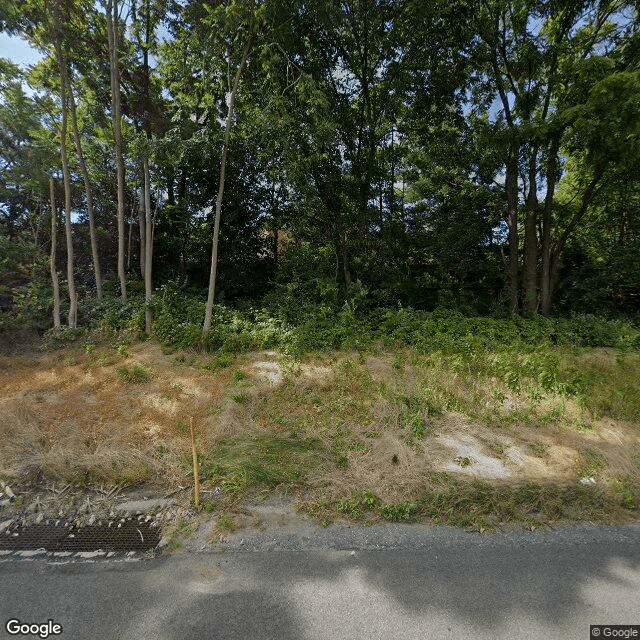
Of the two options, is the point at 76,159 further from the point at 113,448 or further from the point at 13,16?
the point at 113,448

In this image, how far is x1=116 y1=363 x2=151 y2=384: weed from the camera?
517 cm

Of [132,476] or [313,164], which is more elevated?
[313,164]

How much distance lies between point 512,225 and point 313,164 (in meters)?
5.59

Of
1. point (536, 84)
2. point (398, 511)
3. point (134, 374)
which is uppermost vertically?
point (536, 84)

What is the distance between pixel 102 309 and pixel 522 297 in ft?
35.7

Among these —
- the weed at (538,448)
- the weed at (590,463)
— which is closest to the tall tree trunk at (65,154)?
the weed at (538,448)

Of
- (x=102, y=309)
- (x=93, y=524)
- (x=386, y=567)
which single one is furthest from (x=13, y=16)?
(x=386, y=567)

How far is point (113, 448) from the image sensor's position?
11.7ft

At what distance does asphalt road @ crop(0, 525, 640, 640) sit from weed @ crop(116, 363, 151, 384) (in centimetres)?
305

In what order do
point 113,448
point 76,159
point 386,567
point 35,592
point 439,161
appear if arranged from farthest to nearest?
point 439,161 < point 76,159 < point 113,448 < point 386,567 < point 35,592

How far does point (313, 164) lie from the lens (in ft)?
26.6
